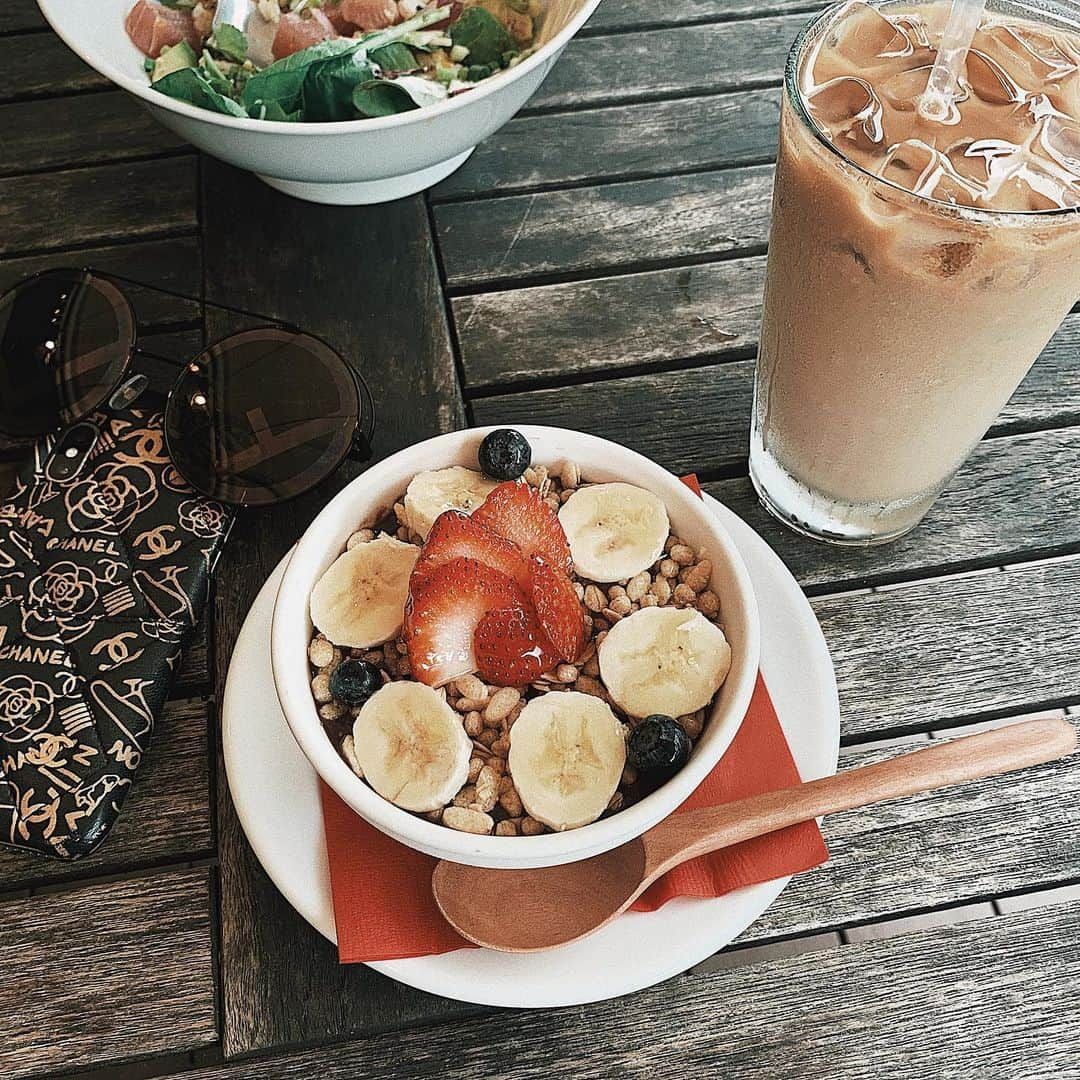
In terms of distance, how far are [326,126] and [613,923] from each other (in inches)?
25.7

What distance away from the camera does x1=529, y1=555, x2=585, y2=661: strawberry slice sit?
0.73m

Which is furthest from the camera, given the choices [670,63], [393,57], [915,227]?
[670,63]

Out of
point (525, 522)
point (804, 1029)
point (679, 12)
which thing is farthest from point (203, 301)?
point (804, 1029)

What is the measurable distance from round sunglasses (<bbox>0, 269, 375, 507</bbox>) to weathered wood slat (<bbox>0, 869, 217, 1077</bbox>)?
319 millimetres

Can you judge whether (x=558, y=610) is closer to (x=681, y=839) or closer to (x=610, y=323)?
(x=681, y=839)

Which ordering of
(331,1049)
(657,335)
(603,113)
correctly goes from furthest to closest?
1. (603,113)
2. (657,335)
3. (331,1049)

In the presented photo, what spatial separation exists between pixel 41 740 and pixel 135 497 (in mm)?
224

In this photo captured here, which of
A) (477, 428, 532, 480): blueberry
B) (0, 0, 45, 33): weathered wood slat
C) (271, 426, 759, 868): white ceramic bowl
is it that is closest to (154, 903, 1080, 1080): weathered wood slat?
(271, 426, 759, 868): white ceramic bowl

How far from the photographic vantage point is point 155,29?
3.42ft

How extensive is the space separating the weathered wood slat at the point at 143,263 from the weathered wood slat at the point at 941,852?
0.77 meters

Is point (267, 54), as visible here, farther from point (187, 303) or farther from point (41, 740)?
point (41, 740)

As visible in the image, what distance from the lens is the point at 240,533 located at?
2.99 feet

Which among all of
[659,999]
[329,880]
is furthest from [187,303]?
[659,999]

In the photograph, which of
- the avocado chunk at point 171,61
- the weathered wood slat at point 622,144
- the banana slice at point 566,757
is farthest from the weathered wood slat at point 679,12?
the banana slice at point 566,757
